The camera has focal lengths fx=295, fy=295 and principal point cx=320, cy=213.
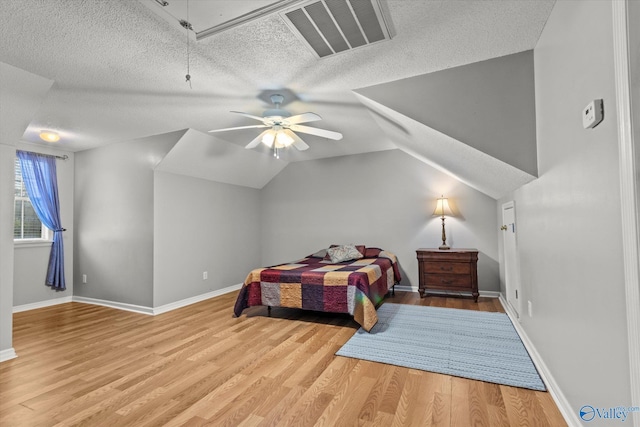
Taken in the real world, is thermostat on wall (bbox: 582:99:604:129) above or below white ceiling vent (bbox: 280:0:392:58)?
below

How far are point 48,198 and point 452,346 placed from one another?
5.54 m

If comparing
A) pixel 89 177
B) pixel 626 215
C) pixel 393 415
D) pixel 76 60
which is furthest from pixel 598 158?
pixel 89 177

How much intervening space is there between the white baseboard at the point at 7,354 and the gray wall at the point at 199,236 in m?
1.32

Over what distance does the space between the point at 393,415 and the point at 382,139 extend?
3.48 metres

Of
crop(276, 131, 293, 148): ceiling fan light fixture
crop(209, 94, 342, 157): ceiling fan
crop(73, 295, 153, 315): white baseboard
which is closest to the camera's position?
crop(209, 94, 342, 157): ceiling fan

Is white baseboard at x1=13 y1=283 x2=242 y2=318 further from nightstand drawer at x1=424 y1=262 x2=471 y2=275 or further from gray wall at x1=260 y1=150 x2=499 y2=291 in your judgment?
nightstand drawer at x1=424 y1=262 x2=471 y2=275

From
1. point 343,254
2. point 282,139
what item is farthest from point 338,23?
point 343,254

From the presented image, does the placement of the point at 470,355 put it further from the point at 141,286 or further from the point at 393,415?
the point at 141,286

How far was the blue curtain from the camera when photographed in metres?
4.11

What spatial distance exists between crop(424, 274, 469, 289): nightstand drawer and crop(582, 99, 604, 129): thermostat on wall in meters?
3.08

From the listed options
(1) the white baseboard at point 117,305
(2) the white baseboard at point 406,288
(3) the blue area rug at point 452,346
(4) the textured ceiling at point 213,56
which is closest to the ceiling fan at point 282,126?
(4) the textured ceiling at point 213,56

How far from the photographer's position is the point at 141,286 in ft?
12.8

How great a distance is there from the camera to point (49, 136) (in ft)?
12.3

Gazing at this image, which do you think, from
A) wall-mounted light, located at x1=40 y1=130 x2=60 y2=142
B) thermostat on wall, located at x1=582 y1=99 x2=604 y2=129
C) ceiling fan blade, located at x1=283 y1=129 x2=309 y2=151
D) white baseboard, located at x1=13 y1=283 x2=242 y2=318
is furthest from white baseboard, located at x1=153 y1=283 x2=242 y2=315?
thermostat on wall, located at x1=582 y1=99 x2=604 y2=129
